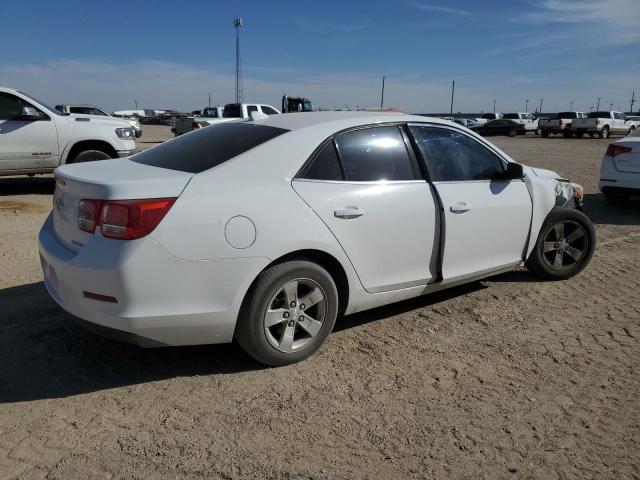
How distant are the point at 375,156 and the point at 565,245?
8.15ft

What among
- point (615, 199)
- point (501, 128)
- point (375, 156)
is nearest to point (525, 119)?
point (501, 128)

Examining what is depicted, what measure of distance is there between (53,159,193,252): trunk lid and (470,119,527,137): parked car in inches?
1608

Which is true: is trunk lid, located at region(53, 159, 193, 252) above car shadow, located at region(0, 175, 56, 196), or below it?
above

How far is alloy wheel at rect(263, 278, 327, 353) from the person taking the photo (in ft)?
10.7

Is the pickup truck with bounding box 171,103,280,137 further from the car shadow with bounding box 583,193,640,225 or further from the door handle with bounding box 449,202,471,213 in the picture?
the door handle with bounding box 449,202,471,213

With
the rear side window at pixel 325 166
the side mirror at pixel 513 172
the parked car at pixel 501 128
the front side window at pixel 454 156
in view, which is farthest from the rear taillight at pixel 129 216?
the parked car at pixel 501 128

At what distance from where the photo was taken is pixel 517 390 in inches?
126

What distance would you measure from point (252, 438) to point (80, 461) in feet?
2.60

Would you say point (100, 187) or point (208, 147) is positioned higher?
point (208, 147)

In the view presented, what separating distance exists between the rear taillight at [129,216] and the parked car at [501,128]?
135 feet

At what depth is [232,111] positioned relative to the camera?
22922 millimetres

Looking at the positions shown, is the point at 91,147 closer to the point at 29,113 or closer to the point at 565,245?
the point at 29,113

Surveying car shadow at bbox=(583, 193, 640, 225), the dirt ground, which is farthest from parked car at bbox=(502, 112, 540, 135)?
the dirt ground

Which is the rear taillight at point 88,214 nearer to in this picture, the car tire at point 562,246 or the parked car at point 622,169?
the car tire at point 562,246
